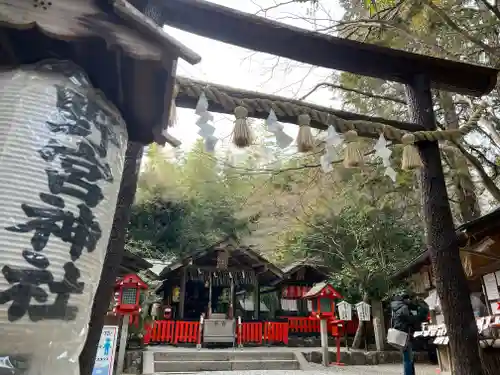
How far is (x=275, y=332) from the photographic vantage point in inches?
618

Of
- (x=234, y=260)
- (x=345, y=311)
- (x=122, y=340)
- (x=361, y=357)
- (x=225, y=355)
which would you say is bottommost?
(x=361, y=357)

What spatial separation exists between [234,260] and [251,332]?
3.12 m

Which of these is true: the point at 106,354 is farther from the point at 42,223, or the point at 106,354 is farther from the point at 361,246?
the point at 361,246

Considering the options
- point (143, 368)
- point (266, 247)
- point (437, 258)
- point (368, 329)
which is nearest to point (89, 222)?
point (437, 258)

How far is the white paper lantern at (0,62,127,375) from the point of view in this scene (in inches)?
44.9

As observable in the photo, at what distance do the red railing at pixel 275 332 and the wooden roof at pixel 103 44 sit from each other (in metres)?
15.2

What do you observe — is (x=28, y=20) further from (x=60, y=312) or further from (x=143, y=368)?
(x=143, y=368)

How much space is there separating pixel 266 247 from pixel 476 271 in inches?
708

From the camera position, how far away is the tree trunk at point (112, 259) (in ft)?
7.30

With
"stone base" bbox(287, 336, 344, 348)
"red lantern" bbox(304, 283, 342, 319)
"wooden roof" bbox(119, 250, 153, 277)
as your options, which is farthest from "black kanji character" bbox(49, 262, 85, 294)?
"stone base" bbox(287, 336, 344, 348)

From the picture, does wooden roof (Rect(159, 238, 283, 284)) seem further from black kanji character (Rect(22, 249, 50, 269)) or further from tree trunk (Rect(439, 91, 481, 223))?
black kanji character (Rect(22, 249, 50, 269))

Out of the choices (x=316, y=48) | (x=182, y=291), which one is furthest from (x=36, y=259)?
(x=182, y=291)

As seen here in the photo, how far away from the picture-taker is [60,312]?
3.95 feet

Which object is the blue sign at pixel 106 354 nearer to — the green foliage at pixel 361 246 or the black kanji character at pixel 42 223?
the black kanji character at pixel 42 223
